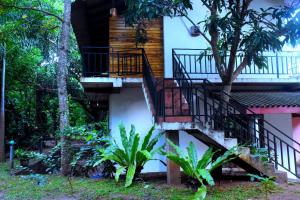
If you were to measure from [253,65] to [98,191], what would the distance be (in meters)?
6.94

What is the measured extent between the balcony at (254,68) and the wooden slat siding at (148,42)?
634 millimetres

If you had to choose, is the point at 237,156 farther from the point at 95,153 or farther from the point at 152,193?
the point at 95,153

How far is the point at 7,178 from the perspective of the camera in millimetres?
8484

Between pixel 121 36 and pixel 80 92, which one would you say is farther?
pixel 80 92

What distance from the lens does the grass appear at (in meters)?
6.18

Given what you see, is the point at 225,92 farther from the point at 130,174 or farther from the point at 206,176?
the point at 130,174

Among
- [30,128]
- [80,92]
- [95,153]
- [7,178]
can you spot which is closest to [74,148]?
[95,153]

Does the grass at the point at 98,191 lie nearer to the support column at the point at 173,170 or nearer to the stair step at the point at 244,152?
the support column at the point at 173,170

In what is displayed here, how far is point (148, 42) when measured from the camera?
34.9ft

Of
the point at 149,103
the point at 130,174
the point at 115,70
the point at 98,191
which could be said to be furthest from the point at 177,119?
the point at 115,70

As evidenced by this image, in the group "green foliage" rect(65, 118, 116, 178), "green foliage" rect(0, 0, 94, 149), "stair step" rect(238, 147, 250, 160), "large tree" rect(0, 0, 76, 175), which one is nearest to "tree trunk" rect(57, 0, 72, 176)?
"large tree" rect(0, 0, 76, 175)

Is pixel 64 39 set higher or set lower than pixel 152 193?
higher

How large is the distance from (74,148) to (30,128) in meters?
10.3

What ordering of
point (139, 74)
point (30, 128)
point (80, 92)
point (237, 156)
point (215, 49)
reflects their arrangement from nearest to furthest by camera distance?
point (237, 156), point (215, 49), point (139, 74), point (30, 128), point (80, 92)
